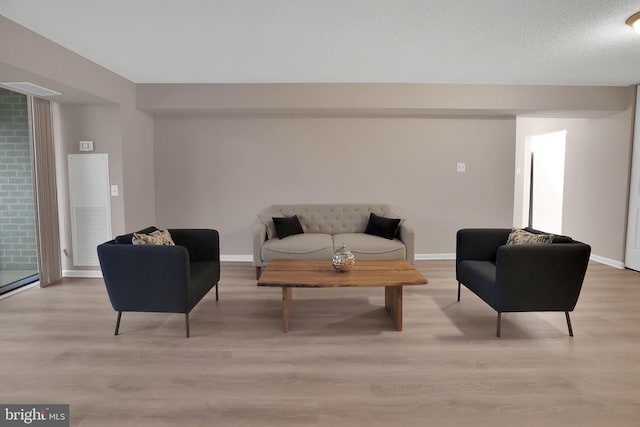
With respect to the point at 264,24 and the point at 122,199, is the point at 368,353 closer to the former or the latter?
the point at 264,24

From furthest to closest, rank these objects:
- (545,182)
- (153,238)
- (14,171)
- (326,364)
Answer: (545,182), (14,171), (153,238), (326,364)

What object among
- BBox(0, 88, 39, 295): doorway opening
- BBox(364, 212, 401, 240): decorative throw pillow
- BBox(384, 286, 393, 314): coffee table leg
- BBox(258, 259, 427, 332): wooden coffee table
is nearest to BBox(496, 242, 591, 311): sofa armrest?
BBox(258, 259, 427, 332): wooden coffee table

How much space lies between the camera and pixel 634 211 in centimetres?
495

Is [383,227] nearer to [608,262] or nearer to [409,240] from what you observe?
[409,240]

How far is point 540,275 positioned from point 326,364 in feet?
5.74

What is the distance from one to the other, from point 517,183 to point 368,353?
21.8 ft

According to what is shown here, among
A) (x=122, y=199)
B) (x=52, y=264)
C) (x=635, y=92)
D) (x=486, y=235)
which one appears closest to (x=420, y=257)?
Answer: (x=486, y=235)

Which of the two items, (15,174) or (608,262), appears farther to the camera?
(608,262)

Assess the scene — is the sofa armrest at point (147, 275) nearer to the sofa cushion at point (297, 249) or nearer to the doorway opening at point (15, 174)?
the sofa cushion at point (297, 249)

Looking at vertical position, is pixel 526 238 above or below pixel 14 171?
below

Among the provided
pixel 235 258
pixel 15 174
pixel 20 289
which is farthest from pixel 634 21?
pixel 15 174

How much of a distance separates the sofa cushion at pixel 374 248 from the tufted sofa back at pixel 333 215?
60 centimetres

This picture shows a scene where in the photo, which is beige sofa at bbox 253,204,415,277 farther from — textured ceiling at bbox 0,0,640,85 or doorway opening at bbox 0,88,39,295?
doorway opening at bbox 0,88,39,295

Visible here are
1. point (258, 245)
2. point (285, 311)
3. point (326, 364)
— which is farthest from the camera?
point (258, 245)
